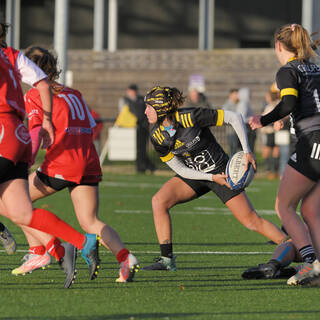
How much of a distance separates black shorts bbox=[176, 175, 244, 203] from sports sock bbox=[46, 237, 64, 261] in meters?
1.77

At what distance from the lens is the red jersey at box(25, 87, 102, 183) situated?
24.8 ft

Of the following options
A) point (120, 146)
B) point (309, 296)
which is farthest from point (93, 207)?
point (120, 146)

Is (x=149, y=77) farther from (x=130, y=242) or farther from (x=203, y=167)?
(x=203, y=167)

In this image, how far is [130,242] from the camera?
34.8ft

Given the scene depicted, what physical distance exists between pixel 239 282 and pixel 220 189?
944 mm

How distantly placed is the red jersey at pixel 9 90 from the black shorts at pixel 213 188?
228 cm

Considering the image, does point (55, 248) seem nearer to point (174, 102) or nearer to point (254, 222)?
point (174, 102)

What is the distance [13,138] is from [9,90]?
0.32 meters

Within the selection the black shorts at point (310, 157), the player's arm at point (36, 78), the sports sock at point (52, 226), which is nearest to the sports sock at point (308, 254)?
the black shorts at point (310, 157)

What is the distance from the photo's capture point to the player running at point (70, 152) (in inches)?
295

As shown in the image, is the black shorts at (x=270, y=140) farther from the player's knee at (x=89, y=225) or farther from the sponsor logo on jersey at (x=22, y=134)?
the sponsor logo on jersey at (x=22, y=134)

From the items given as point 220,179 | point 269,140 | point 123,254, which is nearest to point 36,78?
point 123,254

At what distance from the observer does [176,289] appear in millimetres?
7160

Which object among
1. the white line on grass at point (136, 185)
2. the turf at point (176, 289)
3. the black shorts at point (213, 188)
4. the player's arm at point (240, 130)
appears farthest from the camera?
the white line on grass at point (136, 185)
